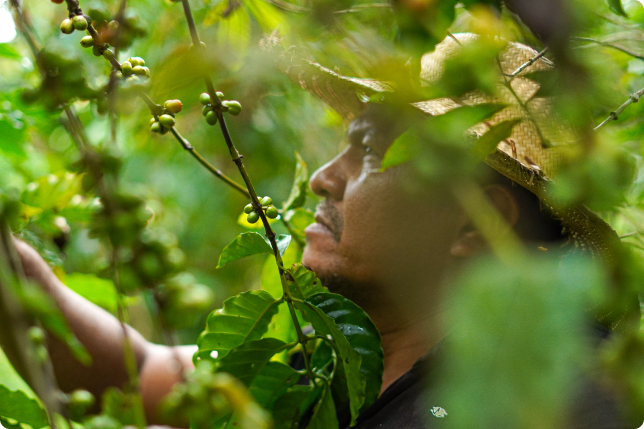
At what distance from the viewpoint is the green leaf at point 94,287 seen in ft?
3.21

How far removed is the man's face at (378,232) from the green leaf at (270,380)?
Answer: 36cm

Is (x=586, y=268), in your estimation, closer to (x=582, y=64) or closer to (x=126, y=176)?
(x=582, y=64)

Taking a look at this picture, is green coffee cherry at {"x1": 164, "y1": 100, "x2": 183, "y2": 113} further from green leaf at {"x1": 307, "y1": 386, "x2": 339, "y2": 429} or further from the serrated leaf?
green leaf at {"x1": 307, "y1": 386, "x2": 339, "y2": 429}

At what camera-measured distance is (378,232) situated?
97cm

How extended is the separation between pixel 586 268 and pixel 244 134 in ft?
8.90

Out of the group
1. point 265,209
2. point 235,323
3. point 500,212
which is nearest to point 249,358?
point 235,323

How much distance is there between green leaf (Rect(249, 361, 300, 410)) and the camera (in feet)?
2.15

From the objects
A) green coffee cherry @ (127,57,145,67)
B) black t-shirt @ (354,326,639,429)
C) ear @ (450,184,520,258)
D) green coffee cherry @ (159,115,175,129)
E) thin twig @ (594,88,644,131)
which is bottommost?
black t-shirt @ (354,326,639,429)

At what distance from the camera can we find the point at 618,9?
416mm

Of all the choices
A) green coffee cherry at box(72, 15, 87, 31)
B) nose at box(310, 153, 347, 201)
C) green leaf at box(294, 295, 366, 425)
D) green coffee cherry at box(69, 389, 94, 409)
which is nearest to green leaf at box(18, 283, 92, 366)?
green coffee cherry at box(69, 389, 94, 409)

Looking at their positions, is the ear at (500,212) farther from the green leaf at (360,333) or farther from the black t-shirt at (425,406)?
the green leaf at (360,333)

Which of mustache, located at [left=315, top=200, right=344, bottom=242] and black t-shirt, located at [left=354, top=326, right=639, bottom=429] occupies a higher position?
mustache, located at [left=315, top=200, right=344, bottom=242]

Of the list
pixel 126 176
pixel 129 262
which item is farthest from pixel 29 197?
pixel 126 176

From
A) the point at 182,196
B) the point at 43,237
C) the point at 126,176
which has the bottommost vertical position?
the point at 182,196
